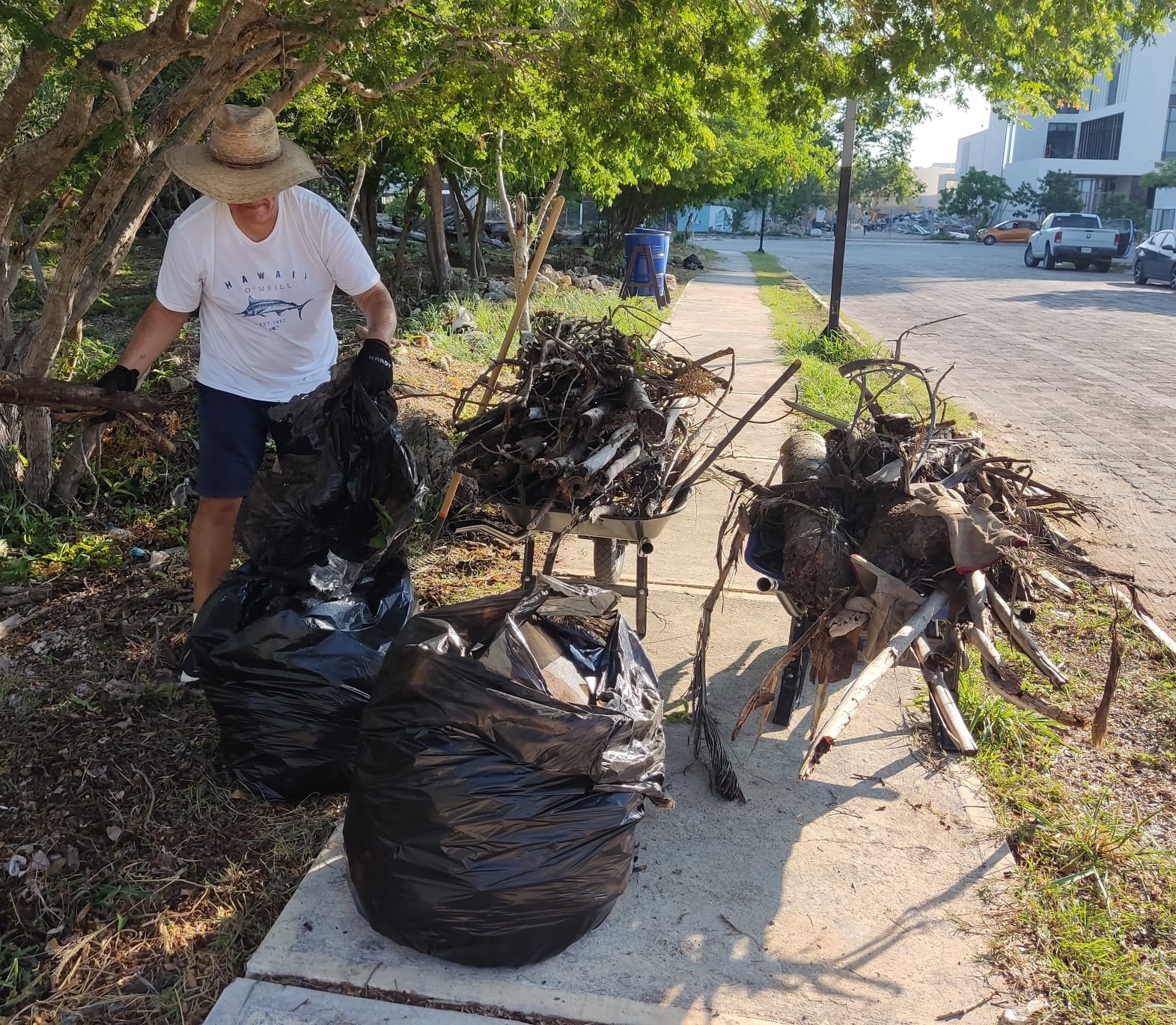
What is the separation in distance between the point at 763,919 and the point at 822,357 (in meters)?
8.46

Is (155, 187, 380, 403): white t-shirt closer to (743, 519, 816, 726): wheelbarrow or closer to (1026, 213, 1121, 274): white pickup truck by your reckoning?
(743, 519, 816, 726): wheelbarrow

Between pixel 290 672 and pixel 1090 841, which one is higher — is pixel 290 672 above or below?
above

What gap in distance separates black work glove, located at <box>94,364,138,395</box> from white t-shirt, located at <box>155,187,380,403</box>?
9.6 inches

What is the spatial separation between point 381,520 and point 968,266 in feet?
90.5

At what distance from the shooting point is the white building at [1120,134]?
53.5 m

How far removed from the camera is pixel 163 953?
221cm

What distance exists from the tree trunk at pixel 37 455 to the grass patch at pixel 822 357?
3.60m

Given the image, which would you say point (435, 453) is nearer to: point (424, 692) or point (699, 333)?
point (424, 692)

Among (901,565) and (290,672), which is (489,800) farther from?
(901,565)

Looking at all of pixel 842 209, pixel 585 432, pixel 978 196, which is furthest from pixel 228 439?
pixel 978 196

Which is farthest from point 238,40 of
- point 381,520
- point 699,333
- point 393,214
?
point 393,214

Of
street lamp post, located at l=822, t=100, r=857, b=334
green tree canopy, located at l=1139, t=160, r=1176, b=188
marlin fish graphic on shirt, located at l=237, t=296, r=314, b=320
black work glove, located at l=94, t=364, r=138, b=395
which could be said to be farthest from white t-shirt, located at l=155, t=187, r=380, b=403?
green tree canopy, located at l=1139, t=160, r=1176, b=188

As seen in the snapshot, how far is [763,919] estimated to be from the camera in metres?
2.34

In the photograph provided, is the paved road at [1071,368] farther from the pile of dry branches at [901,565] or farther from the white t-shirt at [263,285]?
the white t-shirt at [263,285]
